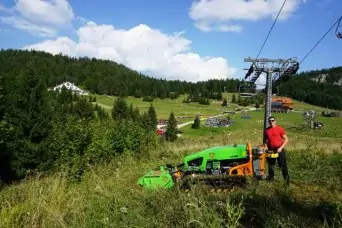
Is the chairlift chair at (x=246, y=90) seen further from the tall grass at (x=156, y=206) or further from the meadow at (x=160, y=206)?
the tall grass at (x=156, y=206)

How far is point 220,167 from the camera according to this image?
10625 mm

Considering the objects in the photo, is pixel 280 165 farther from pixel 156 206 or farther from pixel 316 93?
pixel 316 93

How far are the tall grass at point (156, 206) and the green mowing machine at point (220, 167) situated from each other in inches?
63.3

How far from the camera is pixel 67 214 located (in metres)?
5.32

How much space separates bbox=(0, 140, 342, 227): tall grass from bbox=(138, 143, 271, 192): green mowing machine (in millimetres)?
1609

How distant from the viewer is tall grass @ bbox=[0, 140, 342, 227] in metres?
4.54

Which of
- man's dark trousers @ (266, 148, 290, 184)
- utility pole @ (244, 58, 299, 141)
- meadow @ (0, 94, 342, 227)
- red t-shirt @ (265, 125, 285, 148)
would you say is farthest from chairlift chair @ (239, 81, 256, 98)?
meadow @ (0, 94, 342, 227)

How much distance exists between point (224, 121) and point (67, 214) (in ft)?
390

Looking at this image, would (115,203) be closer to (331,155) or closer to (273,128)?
(273,128)

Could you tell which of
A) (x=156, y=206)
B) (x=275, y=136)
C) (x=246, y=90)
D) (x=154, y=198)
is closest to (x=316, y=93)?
(x=246, y=90)

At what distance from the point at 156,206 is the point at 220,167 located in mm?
5283

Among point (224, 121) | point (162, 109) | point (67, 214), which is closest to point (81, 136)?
point (67, 214)

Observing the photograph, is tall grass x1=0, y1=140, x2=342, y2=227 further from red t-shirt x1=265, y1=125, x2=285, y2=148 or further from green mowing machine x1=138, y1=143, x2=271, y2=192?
red t-shirt x1=265, y1=125, x2=285, y2=148

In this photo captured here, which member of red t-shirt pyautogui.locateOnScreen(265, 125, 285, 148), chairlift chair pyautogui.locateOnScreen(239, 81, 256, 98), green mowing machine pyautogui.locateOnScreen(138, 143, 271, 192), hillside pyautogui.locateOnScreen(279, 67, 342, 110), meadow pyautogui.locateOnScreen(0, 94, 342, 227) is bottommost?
hillside pyautogui.locateOnScreen(279, 67, 342, 110)
